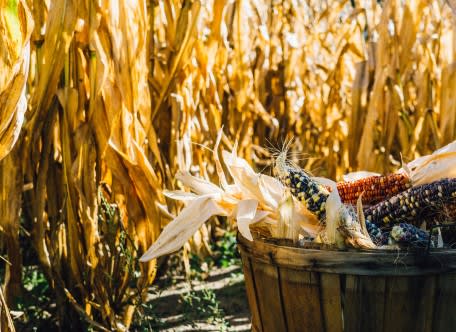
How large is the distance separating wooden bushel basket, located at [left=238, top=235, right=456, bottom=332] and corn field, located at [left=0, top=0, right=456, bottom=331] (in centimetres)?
52

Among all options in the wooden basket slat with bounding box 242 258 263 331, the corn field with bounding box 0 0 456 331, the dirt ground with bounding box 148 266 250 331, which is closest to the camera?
the wooden basket slat with bounding box 242 258 263 331

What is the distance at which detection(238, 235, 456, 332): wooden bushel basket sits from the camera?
1352 mm

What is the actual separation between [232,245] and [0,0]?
2477 millimetres

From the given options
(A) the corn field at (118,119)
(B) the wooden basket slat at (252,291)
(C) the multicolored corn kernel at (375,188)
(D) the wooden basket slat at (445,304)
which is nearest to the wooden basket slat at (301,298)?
(B) the wooden basket slat at (252,291)

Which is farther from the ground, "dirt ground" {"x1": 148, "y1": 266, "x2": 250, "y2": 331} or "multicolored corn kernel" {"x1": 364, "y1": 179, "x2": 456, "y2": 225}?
"multicolored corn kernel" {"x1": 364, "y1": 179, "x2": 456, "y2": 225}

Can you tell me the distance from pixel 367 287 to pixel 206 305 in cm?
171

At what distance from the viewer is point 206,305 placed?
2977 mm

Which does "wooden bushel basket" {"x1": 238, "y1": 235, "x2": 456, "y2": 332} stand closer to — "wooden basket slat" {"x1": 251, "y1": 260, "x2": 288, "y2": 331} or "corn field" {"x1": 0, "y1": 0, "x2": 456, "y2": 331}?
"wooden basket slat" {"x1": 251, "y1": 260, "x2": 288, "y2": 331}

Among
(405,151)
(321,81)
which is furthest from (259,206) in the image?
(321,81)

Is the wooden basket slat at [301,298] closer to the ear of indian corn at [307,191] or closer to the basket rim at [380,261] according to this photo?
the basket rim at [380,261]

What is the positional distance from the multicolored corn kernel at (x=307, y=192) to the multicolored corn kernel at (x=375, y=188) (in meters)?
0.22

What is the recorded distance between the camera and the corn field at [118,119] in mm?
1994

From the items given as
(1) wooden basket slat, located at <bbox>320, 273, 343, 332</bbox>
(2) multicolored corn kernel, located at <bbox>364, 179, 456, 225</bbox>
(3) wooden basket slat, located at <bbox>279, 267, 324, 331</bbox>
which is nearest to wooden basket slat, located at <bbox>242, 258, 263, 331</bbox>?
(3) wooden basket slat, located at <bbox>279, 267, 324, 331</bbox>

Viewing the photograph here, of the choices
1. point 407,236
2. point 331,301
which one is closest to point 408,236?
point 407,236
